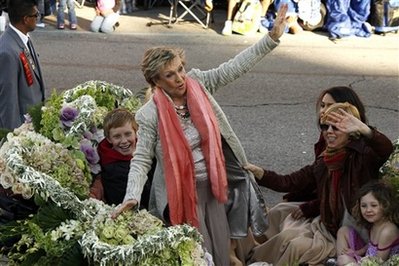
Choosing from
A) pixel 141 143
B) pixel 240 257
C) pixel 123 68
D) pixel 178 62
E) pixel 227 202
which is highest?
pixel 178 62

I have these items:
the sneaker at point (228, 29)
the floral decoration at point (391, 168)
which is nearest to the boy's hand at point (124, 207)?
the floral decoration at point (391, 168)

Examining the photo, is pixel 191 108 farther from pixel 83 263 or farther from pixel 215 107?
pixel 83 263

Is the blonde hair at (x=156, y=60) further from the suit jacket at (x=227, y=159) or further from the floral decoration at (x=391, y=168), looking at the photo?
the floral decoration at (x=391, y=168)

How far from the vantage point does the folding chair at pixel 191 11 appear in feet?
48.0

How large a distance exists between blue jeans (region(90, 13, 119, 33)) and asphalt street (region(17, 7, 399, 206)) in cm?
15

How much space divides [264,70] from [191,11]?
345 centimetres

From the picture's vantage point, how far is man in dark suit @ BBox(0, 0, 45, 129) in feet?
20.6

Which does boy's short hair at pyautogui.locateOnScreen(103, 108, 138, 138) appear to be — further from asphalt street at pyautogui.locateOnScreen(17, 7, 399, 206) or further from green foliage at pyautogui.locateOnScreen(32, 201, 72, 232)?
asphalt street at pyautogui.locateOnScreen(17, 7, 399, 206)

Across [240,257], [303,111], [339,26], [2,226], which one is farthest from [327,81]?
[2,226]

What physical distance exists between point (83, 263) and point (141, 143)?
2.49 feet

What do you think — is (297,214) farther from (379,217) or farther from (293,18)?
(293,18)

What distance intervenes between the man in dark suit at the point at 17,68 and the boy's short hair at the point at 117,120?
976 mm

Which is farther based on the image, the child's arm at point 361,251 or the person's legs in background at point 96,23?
the person's legs in background at point 96,23

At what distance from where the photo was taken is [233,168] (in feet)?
17.2
